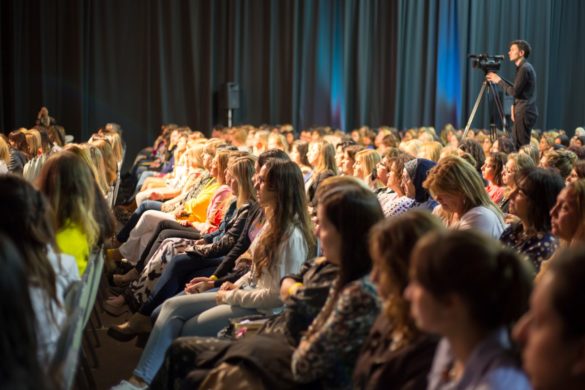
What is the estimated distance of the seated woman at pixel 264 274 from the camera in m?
3.57

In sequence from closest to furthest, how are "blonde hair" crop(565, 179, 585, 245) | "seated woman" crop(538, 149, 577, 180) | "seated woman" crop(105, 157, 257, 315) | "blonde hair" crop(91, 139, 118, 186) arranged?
"blonde hair" crop(565, 179, 585, 245) < "seated woman" crop(105, 157, 257, 315) < "seated woman" crop(538, 149, 577, 180) < "blonde hair" crop(91, 139, 118, 186)

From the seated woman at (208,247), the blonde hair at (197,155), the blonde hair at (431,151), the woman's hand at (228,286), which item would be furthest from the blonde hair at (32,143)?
the woman's hand at (228,286)

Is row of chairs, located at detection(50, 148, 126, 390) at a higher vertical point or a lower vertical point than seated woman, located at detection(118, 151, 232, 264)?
higher

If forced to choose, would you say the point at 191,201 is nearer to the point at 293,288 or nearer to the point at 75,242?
the point at 75,242

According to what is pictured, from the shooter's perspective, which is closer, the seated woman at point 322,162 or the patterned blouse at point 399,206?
the patterned blouse at point 399,206

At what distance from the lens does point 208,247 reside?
466cm

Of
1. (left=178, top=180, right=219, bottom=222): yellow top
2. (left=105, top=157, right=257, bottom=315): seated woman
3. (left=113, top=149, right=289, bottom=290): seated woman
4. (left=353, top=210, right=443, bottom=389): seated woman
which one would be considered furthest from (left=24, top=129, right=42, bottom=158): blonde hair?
(left=353, top=210, right=443, bottom=389): seated woman

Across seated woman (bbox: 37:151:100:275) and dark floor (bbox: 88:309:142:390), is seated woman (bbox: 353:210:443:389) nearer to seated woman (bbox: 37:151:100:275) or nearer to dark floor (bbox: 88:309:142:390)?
seated woman (bbox: 37:151:100:275)

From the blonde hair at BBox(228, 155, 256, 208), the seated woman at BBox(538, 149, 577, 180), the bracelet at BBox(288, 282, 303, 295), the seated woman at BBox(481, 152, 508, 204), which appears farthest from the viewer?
the seated woman at BBox(481, 152, 508, 204)

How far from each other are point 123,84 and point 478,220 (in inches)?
553

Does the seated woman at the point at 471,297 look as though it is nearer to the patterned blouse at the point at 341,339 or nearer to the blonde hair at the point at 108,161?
the patterned blouse at the point at 341,339

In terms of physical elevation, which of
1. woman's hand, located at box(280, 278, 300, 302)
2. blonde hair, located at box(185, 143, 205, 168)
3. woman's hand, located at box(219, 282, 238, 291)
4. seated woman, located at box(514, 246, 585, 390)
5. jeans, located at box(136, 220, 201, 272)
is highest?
seated woman, located at box(514, 246, 585, 390)

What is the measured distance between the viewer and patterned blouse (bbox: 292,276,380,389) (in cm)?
235

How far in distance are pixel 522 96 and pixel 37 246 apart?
6.84m
